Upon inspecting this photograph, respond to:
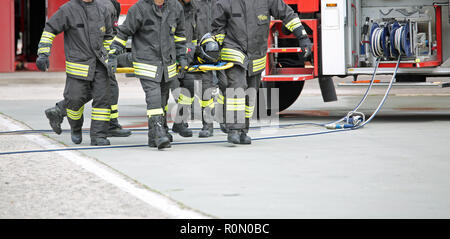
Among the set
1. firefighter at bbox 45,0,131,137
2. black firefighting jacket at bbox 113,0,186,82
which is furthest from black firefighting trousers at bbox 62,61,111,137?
black firefighting jacket at bbox 113,0,186,82

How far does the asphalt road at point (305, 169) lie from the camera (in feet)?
18.8

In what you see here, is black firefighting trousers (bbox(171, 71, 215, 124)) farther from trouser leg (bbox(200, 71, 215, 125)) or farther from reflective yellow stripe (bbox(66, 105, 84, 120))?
reflective yellow stripe (bbox(66, 105, 84, 120))

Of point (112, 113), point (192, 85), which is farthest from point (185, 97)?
point (112, 113)

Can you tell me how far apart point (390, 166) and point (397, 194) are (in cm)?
136

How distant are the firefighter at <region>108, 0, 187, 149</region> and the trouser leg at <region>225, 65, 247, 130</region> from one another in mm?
643

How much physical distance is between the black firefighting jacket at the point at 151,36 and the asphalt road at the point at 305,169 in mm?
814

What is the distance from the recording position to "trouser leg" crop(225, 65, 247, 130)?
30.2ft

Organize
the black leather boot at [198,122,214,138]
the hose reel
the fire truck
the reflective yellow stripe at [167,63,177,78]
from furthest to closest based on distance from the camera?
1. the fire truck
2. the hose reel
3. the black leather boot at [198,122,214,138]
4. the reflective yellow stripe at [167,63,177,78]

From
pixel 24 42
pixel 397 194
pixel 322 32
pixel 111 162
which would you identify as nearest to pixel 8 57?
pixel 24 42

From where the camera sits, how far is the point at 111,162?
25.9ft

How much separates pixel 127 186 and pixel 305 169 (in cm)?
162

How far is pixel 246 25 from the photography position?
9.32 metres
